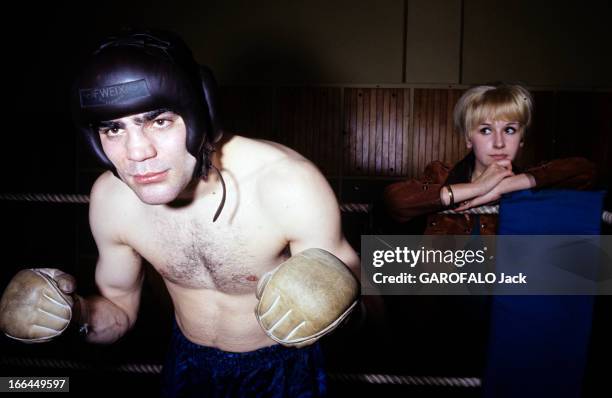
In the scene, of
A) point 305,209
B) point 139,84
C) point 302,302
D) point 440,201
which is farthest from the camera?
point 440,201

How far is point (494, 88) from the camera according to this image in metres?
1.62

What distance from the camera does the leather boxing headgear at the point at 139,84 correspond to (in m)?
0.81

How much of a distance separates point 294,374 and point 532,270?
0.67 metres

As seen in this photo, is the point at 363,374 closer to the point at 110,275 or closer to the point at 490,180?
the point at 490,180

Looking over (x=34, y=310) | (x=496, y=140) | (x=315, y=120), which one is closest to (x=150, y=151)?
(x=34, y=310)

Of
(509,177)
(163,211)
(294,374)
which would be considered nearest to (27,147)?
(163,211)

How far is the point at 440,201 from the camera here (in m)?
1.29

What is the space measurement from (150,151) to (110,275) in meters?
0.50

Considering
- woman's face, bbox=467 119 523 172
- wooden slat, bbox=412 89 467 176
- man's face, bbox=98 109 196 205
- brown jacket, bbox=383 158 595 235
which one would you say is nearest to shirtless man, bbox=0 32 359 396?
man's face, bbox=98 109 196 205

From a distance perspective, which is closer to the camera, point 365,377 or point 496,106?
point 365,377

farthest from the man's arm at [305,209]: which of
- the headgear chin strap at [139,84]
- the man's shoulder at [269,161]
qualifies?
the headgear chin strap at [139,84]

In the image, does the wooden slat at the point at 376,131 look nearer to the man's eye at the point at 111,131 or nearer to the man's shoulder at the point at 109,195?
the man's shoulder at the point at 109,195

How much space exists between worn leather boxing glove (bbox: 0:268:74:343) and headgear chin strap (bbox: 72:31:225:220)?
1.04 feet

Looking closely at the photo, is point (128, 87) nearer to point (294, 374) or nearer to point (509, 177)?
point (294, 374)
